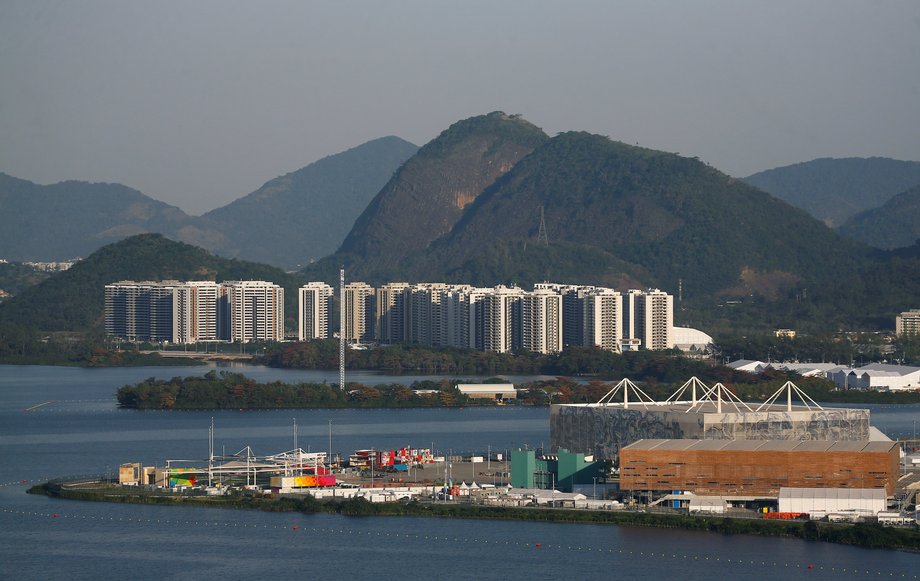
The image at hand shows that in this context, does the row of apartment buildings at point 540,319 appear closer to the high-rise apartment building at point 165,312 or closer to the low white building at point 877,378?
the high-rise apartment building at point 165,312

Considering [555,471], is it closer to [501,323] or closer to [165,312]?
[501,323]

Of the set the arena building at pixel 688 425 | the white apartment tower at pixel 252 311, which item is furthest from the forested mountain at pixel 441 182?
the arena building at pixel 688 425

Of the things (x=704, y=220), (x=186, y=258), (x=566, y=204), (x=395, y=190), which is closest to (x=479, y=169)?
(x=395, y=190)

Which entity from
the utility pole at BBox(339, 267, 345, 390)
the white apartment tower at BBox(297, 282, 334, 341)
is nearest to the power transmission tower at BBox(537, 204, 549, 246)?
the white apartment tower at BBox(297, 282, 334, 341)

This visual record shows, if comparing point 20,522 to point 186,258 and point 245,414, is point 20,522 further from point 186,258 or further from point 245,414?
point 186,258

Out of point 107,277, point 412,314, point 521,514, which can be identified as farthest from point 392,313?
point 521,514

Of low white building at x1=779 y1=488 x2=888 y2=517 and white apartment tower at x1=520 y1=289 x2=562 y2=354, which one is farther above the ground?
white apartment tower at x1=520 y1=289 x2=562 y2=354

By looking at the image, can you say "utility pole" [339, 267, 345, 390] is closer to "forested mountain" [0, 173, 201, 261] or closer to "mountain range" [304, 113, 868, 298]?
"mountain range" [304, 113, 868, 298]
